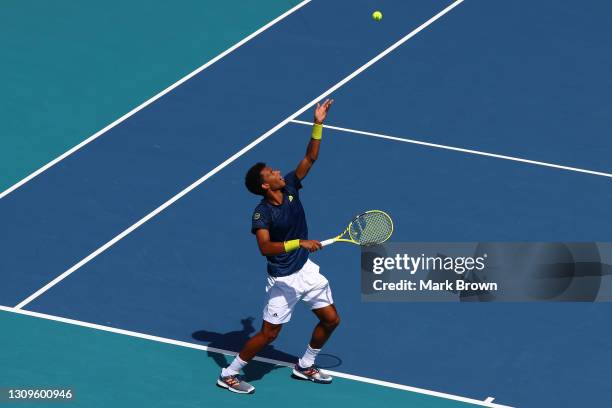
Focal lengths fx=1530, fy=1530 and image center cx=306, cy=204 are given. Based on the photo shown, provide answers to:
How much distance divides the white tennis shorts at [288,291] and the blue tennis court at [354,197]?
101cm

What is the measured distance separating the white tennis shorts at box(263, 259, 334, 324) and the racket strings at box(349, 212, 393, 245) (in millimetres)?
696

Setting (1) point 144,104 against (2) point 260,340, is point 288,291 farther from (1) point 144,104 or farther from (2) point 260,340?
(1) point 144,104

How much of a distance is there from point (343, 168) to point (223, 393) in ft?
19.6

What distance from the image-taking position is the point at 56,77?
25.9m

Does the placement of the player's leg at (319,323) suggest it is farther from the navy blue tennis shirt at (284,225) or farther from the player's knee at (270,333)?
the player's knee at (270,333)

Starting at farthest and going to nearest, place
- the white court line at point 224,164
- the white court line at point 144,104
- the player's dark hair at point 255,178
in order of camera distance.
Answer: the white court line at point 144,104, the white court line at point 224,164, the player's dark hair at point 255,178

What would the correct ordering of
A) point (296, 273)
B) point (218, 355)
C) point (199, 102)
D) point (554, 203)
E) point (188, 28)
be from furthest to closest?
point (188, 28), point (199, 102), point (554, 203), point (218, 355), point (296, 273)

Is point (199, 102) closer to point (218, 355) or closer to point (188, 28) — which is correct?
point (188, 28)

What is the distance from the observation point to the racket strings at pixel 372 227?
57.6ft

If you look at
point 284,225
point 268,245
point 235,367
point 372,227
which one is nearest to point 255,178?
point 284,225

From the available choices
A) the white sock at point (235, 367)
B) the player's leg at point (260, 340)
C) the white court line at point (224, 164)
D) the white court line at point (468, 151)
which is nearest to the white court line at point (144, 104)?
the white court line at point (224, 164)

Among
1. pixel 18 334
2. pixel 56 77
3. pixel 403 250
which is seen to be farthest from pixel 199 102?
pixel 18 334

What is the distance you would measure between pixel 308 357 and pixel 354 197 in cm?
458

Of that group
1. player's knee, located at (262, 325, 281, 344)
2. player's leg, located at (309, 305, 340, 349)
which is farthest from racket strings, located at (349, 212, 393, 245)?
player's knee, located at (262, 325, 281, 344)
